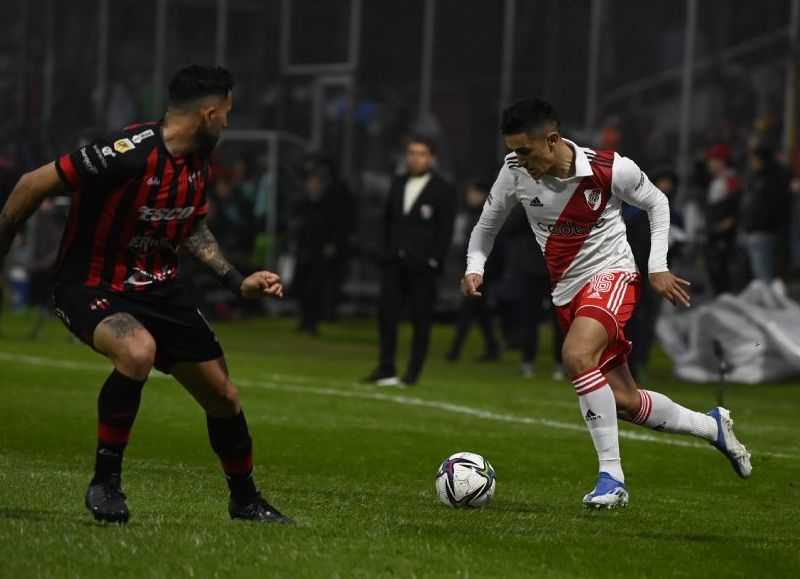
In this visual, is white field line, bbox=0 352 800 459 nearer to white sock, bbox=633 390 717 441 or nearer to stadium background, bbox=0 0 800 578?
stadium background, bbox=0 0 800 578

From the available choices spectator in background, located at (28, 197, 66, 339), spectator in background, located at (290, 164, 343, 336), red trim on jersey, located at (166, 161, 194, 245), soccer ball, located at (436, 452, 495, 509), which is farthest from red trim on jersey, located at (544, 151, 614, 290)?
spectator in background, located at (290, 164, 343, 336)

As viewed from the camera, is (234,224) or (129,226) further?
(234,224)

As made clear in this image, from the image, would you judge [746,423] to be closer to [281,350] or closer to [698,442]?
[698,442]

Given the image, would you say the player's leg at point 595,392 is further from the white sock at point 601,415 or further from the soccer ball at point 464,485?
the soccer ball at point 464,485

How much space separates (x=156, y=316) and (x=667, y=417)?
120 inches

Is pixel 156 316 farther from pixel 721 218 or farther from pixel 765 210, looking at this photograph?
pixel 721 218

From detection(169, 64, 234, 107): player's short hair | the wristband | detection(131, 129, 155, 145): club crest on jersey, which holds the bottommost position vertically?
the wristband

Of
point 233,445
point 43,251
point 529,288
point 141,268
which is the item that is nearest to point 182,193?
point 141,268

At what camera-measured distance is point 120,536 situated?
6773 mm

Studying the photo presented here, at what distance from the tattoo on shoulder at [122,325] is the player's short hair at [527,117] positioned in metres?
2.34

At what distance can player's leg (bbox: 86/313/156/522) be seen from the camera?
6.95 m

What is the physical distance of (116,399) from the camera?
23.0 ft

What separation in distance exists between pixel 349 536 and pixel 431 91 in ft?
69.8

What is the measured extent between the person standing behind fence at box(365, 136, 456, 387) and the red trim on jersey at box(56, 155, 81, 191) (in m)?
8.51
